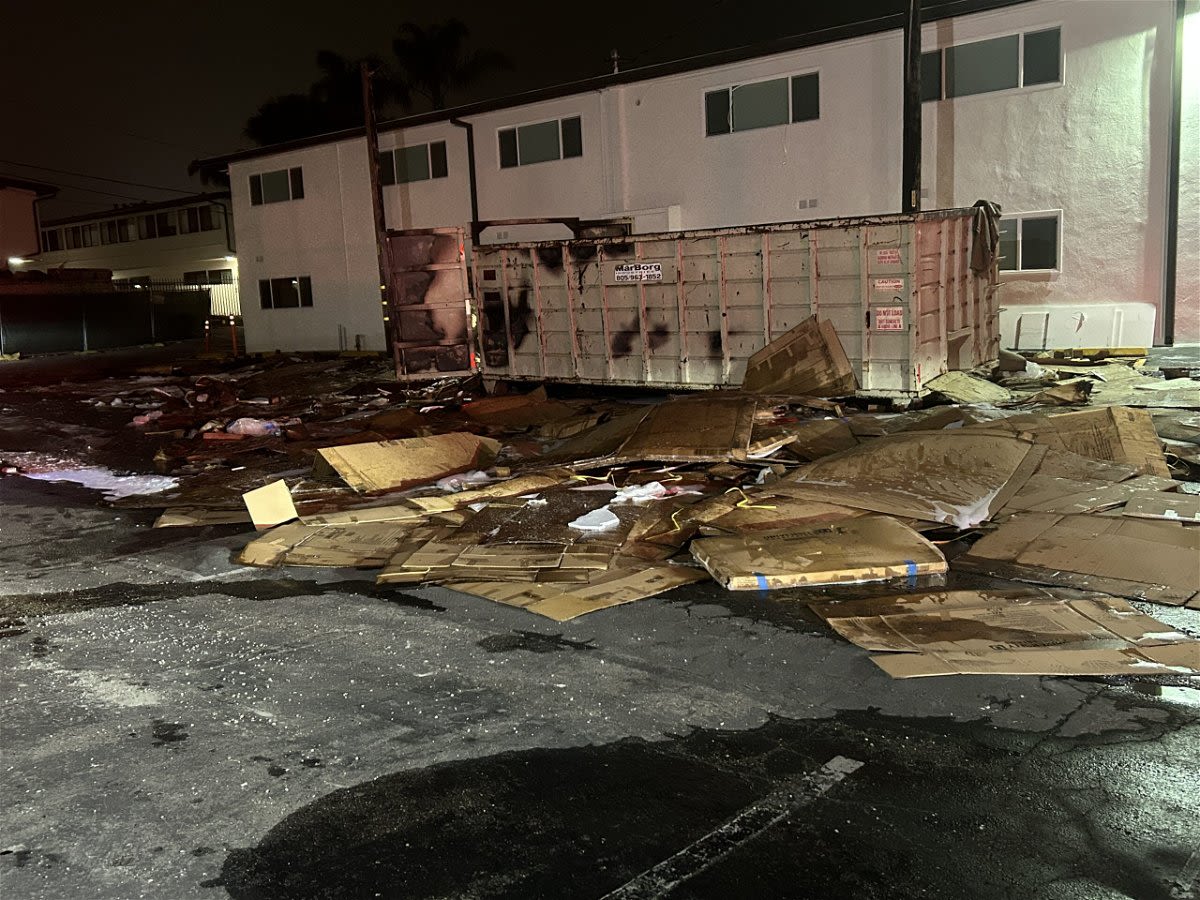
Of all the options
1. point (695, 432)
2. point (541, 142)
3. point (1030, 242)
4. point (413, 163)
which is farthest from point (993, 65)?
point (413, 163)

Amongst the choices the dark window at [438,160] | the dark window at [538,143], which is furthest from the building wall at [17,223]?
the dark window at [538,143]

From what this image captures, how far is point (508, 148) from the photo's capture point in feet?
79.3

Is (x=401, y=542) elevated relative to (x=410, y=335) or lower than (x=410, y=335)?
lower

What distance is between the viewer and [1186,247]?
16.3 meters

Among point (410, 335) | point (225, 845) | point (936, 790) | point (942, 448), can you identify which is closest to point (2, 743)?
point (225, 845)

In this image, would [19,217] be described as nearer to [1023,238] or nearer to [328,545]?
[1023,238]

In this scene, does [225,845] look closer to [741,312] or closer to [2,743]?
[2,743]

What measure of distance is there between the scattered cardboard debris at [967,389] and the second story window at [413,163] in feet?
56.1

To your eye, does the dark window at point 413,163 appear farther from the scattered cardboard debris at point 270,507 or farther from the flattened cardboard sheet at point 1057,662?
the flattened cardboard sheet at point 1057,662

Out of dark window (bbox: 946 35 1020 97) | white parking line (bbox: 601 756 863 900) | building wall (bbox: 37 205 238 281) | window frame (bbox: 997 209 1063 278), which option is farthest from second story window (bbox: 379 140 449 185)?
white parking line (bbox: 601 756 863 900)

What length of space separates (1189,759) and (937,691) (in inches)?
36.9

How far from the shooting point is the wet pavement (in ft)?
9.55

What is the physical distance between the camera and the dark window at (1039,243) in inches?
685

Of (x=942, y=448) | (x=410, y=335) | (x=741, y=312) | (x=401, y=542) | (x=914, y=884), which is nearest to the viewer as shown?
(x=914, y=884)
